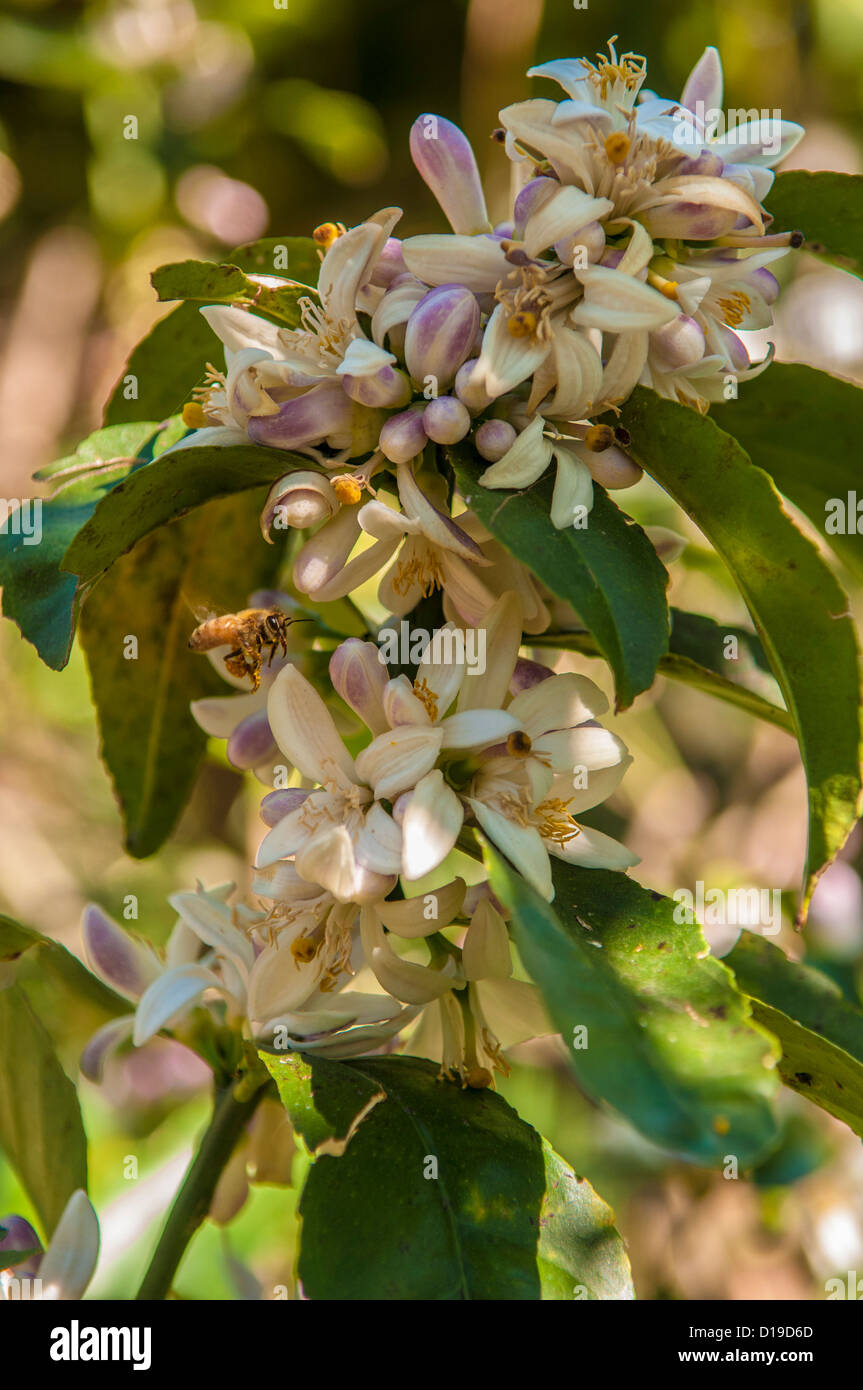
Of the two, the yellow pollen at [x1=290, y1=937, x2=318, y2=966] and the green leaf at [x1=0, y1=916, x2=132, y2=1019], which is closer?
the yellow pollen at [x1=290, y1=937, x2=318, y2=966]

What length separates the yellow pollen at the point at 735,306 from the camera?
0.49 metres

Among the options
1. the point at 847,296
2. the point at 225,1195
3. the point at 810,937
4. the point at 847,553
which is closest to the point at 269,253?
the point at 847,553

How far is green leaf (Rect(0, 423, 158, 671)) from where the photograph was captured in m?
0.48

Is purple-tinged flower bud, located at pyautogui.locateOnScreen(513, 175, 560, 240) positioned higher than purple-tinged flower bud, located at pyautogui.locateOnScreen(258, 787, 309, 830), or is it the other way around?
purple-tinged flower bud, located at pyautogui.locateOnScreen(513, 175, 560, 240)

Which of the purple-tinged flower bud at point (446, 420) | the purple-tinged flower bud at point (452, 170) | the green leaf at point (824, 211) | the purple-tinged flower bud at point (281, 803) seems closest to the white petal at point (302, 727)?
the purple-tinged flower bud at point (281, 803)

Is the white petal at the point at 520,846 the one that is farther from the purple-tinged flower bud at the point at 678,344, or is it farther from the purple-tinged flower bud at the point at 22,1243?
the purple-tinged flower bud at the point at 22,1243

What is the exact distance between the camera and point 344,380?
0.45 metres

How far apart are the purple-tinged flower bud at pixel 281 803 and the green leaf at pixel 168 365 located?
0.27m

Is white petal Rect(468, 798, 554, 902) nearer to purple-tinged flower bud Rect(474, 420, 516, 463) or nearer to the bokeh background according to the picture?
purple-tinged flower bud Rect(474, 420, 516, 463)

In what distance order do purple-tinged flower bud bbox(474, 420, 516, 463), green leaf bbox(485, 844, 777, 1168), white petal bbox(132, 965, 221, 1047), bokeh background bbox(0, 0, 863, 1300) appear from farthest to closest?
bokeh background bbox(0, 0, 863, 1300) < white petal bbox(132, 965, 221, 1047) < purple-tinged flower bud bbox(474, 420, 516, 463) < green leaf bbox(485, 844, 777, 1168)

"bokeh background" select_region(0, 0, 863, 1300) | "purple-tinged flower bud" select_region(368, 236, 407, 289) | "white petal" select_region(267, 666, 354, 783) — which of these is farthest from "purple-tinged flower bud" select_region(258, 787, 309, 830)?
"bokeh background" select_region(0, 0, 863, 1300)

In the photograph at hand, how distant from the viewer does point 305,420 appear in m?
0.45

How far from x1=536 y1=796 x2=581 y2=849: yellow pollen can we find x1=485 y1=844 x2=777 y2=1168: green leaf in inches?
1.3

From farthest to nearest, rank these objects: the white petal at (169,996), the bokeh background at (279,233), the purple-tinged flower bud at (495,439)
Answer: the bokeh background at (279,233), the white petal at (169,996), the purple-tinged flower bud at (495,439)
